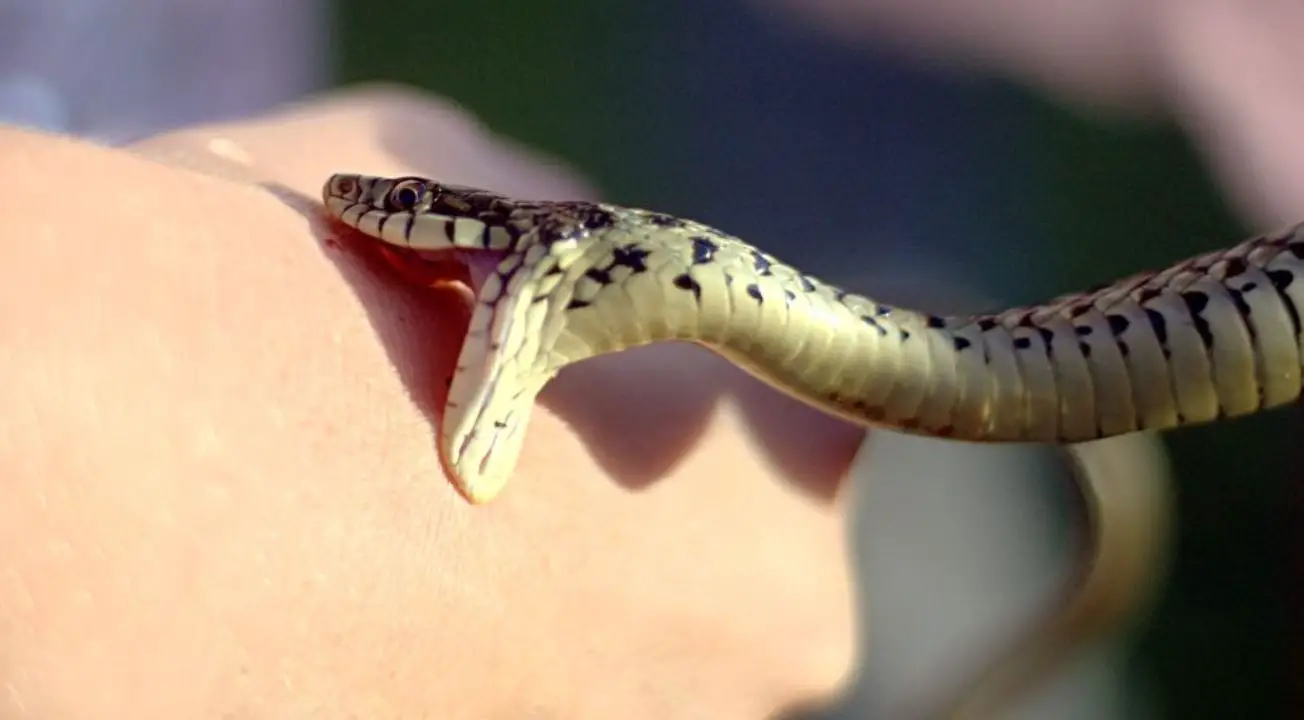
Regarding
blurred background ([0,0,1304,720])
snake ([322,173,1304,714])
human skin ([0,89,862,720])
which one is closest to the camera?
human skin ([0,89,862,720])

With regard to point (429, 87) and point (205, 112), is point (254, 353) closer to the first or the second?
point (429, 87)

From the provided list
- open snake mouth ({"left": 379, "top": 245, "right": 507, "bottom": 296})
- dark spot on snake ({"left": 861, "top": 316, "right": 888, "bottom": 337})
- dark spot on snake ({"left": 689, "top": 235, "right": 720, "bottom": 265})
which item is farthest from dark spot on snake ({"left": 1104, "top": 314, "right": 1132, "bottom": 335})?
open snake mouth ({"left": 379, "top": 245, "right": 507, "bottom": 296})

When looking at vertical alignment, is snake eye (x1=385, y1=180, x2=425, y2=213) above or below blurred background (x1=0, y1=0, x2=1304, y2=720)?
above

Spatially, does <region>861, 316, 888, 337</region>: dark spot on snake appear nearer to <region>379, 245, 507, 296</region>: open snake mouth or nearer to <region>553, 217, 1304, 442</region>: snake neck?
<region>553, 217, 1304, 442</region>: snake neck

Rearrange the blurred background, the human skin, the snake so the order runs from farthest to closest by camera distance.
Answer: the blurred background, the snake, the human skin

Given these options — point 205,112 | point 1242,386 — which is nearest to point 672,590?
point 1242,386

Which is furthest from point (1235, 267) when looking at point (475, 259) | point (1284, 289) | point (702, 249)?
point (475, 259)

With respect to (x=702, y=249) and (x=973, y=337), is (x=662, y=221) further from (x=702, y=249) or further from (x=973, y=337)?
(x=973, y=337)

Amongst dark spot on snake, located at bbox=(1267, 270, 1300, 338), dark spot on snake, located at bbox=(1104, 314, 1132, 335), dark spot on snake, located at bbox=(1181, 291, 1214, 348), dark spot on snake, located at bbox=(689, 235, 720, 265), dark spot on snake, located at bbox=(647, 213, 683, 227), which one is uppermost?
dark spot on snake, located at bbox=(1267, 270, 1300, 338)

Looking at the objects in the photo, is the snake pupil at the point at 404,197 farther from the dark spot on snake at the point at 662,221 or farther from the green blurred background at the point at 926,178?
the green blurred background at the point at 926,178
